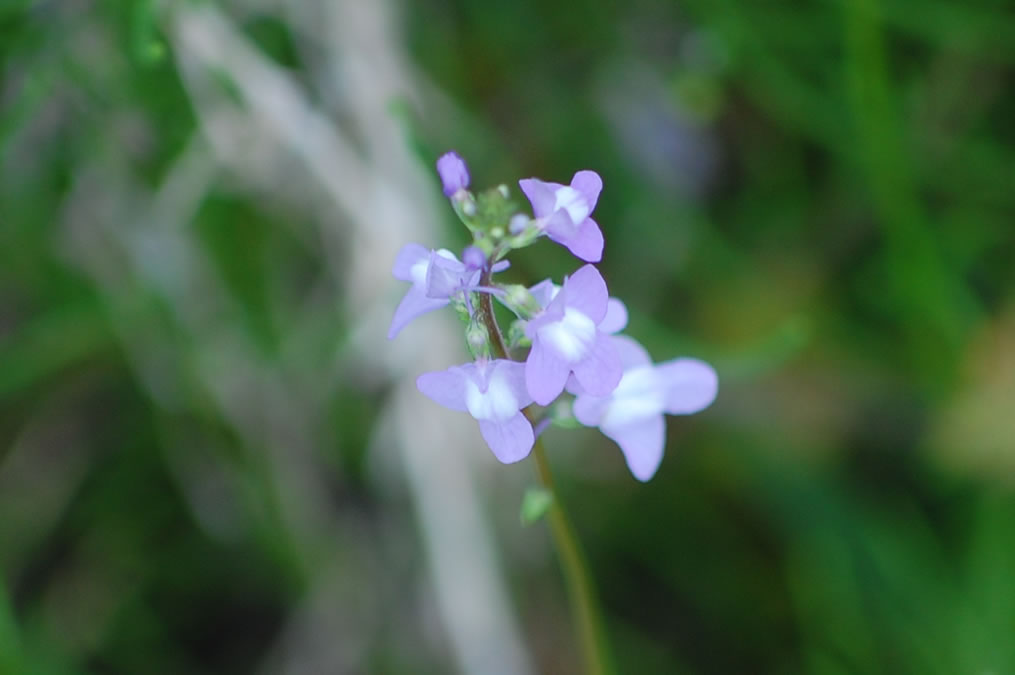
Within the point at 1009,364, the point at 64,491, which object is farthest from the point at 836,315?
the point at 64,491

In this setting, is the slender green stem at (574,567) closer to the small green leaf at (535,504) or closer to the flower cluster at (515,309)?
the small green leaf at (535,504)

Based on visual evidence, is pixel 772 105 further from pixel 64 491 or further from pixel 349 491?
pixel 64 491

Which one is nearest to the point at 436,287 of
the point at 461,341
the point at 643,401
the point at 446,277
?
the point at 446,277

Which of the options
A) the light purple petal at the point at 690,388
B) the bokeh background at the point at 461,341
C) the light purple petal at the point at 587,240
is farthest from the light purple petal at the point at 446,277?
the bokeh background at the point at 461,341

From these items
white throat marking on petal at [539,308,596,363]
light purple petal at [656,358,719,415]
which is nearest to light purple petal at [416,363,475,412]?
white throat marking on petal at [539,308,596,363]

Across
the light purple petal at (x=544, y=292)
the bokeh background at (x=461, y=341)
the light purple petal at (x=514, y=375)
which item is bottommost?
the light purple petal at (x=514, y=375)
